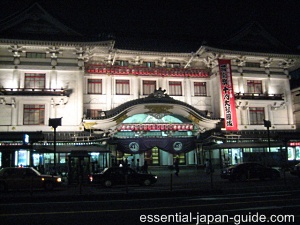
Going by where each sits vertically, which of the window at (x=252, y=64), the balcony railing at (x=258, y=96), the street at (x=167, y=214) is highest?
the window at (x=252, y=64)

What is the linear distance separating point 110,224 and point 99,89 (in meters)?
25.2

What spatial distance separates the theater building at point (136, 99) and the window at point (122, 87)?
0.11 metres

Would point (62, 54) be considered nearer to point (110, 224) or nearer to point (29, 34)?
point (29, 34)

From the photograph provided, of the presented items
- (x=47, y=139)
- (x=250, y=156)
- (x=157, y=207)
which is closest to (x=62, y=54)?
(x=47, y=139)

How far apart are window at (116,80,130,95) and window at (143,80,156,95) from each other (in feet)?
→ 6.16

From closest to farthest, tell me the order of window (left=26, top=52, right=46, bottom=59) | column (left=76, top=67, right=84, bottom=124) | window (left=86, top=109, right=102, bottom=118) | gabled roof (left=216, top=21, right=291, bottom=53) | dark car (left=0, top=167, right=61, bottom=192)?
dark car (left=0, top=167, right=61, bottom=192), column (left=76, top=67, right=84, bottom=124), window (left=26, top=52, right=46, bottom=59), window (left=86, top=109, right=102, bottom=118), gabled roof (left=216, top=21, right=291, bottom=53)

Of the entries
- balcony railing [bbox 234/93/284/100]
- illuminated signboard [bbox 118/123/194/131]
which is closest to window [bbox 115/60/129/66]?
illuminated signboard [bbox 118/123/194/131]

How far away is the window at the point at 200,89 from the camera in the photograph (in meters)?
34.9

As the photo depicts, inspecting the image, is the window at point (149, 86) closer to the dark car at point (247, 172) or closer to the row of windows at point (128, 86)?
the row of windows at point (128, 86)

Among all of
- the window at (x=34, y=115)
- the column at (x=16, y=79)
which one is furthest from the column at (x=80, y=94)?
the column at (x=16, y=79)

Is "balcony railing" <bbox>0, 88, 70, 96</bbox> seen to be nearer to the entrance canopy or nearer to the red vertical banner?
the entrance canopy

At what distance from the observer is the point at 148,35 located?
127ft

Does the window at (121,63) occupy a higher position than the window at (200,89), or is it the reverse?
the window at (121,63)

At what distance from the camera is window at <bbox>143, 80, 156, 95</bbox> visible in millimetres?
33875
